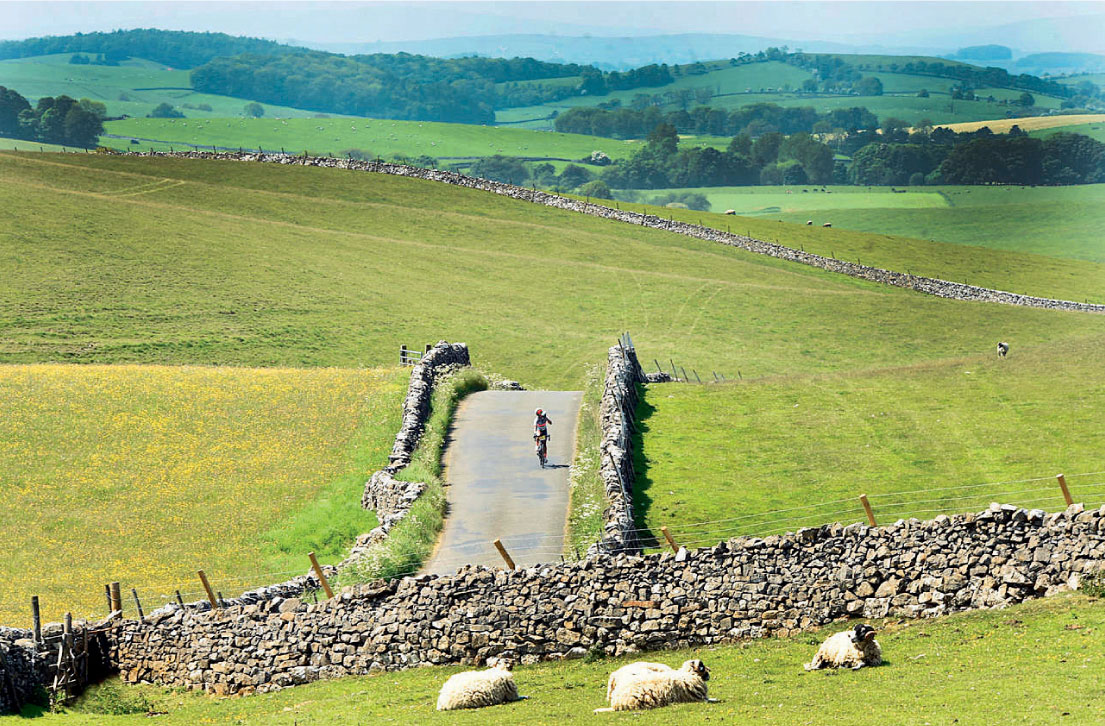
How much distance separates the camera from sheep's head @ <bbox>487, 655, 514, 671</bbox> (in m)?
24.5

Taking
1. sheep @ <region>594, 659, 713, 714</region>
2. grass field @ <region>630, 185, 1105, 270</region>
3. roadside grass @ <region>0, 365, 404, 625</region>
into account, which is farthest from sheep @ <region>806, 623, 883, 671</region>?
grass field @ <region>630, 185, 1105, 270</region>

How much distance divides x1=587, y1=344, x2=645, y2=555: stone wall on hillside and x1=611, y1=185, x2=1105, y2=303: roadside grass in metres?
54.2

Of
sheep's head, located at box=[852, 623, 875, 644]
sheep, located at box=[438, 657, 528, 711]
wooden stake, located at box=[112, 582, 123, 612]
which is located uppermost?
sheep's head, located at box=[852, 623, 875, 644]

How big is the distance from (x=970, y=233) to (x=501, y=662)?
148546 mm

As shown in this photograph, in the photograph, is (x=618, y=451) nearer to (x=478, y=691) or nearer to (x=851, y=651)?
(x=478, y=691)

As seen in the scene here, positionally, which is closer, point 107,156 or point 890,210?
point 107,156

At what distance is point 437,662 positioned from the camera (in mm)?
26531

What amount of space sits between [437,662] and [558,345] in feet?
155

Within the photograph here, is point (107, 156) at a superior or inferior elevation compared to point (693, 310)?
superior

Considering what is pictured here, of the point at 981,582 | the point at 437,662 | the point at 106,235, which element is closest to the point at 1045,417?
the point at 981,582

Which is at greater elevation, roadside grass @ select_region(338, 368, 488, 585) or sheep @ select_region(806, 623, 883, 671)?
sheep @ select_region(806, 623, 883, 671)

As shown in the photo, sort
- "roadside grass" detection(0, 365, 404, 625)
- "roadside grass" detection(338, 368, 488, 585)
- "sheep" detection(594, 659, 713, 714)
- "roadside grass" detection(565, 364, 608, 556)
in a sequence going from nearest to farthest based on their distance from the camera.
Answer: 1. "sheep" detection(594, 659, 713, 714)
2. "roadside grass" detection(338, 368, 488, 585)
3. "roadside grass" detection(565, 364, 608, 556)
4. "roadside grass" detection(0, 365, 404, 625)

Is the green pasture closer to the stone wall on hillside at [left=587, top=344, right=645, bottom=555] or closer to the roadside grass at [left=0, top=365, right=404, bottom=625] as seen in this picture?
the roadside grass at [left=0, top=365, right=404, bottom=625]

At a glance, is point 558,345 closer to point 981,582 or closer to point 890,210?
point 981,582
